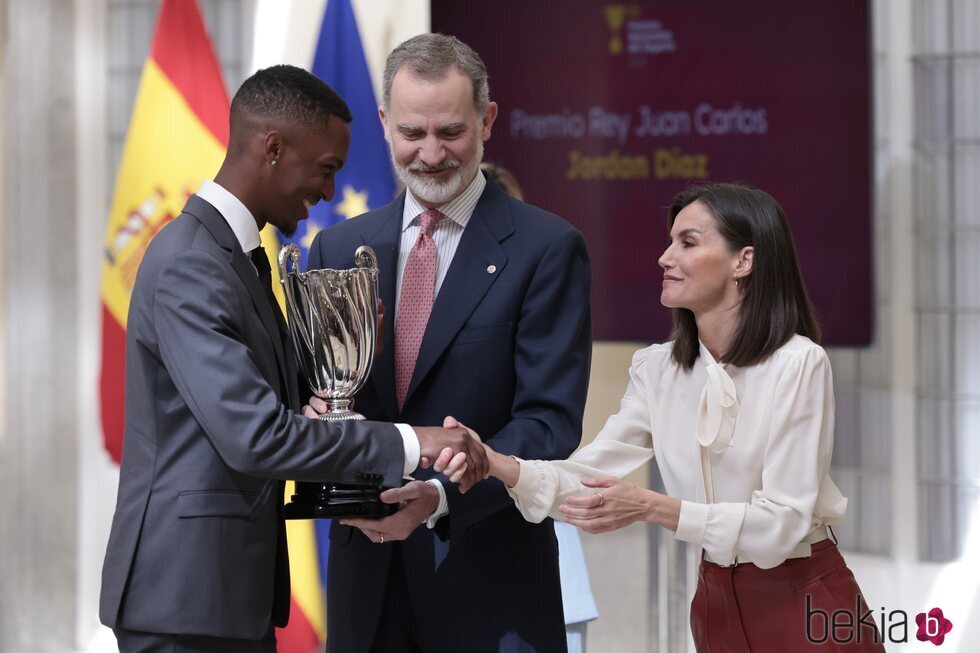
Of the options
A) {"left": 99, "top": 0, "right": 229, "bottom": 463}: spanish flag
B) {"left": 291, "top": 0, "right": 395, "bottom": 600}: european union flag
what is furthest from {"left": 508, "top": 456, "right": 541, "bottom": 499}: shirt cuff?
{"left": 99, "top": 0, "right": 229, "bottom": 463}: spanish flag

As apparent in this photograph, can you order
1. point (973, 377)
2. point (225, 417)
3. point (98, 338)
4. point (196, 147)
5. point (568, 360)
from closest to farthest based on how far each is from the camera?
point (225, 417) → point (568, 360) → point (973, 377) → point (196, 147) → point (98, 338)

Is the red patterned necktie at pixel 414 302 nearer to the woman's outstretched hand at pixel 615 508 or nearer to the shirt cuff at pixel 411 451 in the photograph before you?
the shirt cuff at pixel 411 451

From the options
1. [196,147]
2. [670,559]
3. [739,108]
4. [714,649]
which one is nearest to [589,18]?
[739,108]

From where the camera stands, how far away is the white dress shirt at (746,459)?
81.0 inches

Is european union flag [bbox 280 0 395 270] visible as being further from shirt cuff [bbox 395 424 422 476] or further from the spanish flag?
shirt cuff [bbox 395 424 422 476]

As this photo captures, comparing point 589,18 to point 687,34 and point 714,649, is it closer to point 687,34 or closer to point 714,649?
point 687,34

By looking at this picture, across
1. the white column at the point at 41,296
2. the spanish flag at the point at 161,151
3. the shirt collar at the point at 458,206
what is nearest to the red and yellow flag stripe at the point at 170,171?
the spanish flag at the point at 161,151

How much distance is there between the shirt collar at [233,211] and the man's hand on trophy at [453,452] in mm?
425

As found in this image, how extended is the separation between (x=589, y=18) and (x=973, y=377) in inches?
67.9

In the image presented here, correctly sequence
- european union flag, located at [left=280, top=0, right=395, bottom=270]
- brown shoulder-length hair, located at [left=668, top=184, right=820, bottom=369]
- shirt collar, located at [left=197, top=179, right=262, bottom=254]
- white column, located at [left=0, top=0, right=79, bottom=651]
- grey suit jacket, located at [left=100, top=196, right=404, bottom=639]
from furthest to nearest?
1. white column, located at [left=0, top=0, right=79, bottom=651]
2. european union flag, located at [left=280, top=0, right=395, bottom=270]
3. brown shoulder-length hair, located at [left=668, top=184, right=820, bottom=369]
4. shirt collar, located at [left=197, top=179, right=262, bottom=254]
5. grey suit jacket, located at [left=100, top=196, right=404, bottom=639]

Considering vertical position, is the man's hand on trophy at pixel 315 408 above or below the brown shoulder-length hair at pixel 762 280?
below

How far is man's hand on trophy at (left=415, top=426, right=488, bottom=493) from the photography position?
2023 millimetres

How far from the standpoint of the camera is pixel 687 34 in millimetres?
4062

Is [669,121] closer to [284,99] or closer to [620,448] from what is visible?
[620,448]
